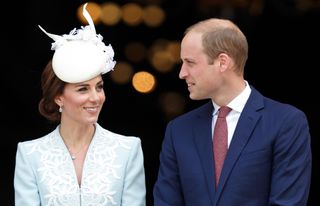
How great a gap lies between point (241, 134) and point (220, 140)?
0.37 feet

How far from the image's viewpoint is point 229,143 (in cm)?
445

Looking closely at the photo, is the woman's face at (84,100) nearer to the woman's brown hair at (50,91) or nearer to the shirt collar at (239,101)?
the woman's brown hair at (50,91)

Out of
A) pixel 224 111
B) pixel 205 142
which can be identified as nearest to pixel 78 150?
pixel 205 142

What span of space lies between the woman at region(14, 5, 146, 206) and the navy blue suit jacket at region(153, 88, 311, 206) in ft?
0.79

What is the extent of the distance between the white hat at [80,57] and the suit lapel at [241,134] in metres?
0.71

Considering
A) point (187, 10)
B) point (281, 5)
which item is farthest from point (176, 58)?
point (281, 5)

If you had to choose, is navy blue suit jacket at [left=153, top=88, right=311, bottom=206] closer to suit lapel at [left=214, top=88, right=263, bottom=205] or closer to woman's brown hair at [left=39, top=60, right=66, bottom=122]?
suit lapel at [left=214, top=88, right=263, bottom=205]

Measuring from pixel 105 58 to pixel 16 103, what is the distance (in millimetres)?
3007

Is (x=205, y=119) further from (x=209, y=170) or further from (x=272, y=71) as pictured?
(x=272, y=71)

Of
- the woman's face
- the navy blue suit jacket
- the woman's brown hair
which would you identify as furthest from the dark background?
the navy blue suit jacket

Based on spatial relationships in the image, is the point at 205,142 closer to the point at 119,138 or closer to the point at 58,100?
the point at 119,138

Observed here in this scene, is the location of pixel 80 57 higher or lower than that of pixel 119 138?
higher

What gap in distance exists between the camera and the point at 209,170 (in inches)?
174

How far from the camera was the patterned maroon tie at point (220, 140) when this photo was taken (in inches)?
175
